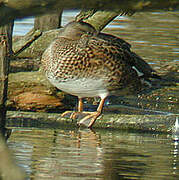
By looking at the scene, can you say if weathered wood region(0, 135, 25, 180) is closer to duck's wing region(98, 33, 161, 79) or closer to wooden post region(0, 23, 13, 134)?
wooden post region(0, 23, 13, 134)

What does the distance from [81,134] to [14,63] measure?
3654 millimetres

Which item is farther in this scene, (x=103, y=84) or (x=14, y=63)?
(x=14, y=63)

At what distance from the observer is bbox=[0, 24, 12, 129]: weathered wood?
15.8ft

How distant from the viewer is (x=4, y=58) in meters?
5.16

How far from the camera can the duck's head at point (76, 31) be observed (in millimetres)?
6977

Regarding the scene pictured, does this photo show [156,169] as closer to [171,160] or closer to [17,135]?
[171,160]

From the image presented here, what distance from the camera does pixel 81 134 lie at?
5.99 meters

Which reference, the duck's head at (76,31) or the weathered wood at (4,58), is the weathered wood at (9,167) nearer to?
the weathered wood at (4,58)

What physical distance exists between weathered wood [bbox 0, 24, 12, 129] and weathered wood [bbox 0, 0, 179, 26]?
10.5 ft

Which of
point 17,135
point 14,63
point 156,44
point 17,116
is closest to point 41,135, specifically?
point 17,135

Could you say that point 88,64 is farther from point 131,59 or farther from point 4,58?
point 4,58

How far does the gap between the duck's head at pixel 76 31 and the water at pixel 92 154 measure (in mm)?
1440

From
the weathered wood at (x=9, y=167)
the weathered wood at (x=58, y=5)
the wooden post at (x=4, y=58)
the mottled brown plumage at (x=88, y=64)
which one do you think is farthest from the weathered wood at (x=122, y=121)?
the weathered wood at (x=9, y=167)

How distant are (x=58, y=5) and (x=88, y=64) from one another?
4.93 meters
